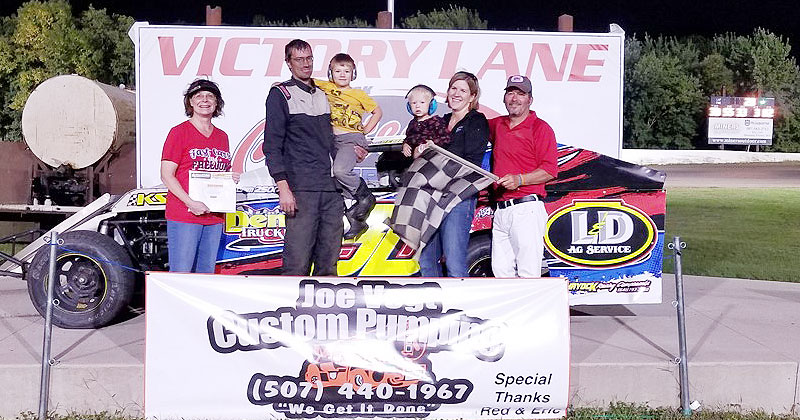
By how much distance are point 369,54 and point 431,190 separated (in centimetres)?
239

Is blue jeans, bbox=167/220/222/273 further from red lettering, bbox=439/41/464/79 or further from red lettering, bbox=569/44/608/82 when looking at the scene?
red lettering, bbox=569/44/608/82

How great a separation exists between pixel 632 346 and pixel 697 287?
11.7 ft

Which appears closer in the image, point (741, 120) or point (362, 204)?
point (362, 204)

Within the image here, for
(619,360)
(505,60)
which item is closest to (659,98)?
(505,60)

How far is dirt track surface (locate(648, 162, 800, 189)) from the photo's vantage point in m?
16.8

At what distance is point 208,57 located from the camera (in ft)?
23.2

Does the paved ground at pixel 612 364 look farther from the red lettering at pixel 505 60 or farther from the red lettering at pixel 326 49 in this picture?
the red lettering at pixel 326 49

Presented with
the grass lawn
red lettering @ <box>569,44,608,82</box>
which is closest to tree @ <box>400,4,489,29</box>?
the grass lawn

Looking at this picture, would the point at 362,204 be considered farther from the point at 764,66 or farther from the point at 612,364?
the point at 764,66

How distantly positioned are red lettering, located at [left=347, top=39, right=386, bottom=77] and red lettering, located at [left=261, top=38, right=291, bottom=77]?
0.62 m

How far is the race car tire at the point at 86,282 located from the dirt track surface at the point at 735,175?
14173 millimetres

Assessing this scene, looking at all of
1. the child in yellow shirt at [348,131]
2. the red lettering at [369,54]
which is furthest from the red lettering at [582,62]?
the child in yellow shirt at [348,131]

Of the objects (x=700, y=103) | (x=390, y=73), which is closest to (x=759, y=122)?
(x=700, y=103)

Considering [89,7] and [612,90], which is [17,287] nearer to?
[612,90]
